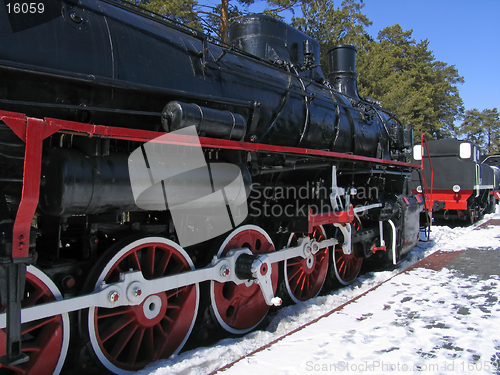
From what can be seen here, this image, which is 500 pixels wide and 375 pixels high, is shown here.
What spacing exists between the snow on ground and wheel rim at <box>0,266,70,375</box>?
1.92 ft

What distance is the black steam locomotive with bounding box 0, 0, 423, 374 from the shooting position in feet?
6.72

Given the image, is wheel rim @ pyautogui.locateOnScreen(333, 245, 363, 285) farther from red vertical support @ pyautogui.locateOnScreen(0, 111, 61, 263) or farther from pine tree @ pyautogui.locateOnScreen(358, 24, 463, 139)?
pine tree @ pyautogui.locateOnScreen(358, 24, 463, 139)

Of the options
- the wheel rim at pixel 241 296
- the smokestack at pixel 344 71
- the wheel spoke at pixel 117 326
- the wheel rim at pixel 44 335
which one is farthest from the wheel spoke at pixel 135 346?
the smokestack at pixel 344 71

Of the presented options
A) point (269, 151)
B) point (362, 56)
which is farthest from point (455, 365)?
point (362, 56)

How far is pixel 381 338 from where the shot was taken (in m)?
3.12

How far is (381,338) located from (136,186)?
91.2 inches

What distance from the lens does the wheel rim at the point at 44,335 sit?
2166 mm

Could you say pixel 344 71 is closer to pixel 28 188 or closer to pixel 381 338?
pixel 381 338

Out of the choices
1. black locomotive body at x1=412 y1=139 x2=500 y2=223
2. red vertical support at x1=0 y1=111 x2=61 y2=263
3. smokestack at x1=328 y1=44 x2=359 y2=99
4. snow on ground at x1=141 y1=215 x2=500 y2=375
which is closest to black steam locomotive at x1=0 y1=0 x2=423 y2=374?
red vertical support at x1=0 y1=111 x2=61 y2=263

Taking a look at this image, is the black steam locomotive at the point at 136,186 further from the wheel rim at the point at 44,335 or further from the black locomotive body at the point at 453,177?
the black locomotive body at the point at 453,177

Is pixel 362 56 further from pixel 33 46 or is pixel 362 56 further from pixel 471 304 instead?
pixel 33 46

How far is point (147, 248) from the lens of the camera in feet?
9.62

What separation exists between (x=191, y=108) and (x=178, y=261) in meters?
1.24

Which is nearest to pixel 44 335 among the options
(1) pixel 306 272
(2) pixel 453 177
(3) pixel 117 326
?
(3) pixel 117 326
